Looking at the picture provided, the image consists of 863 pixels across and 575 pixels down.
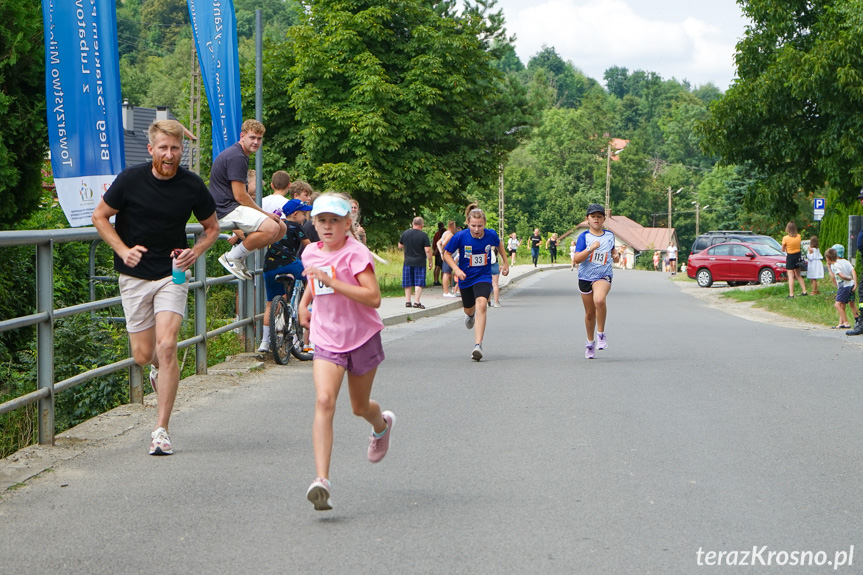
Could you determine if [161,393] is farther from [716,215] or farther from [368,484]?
[716,215]

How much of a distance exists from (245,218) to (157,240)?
2956 millimetres

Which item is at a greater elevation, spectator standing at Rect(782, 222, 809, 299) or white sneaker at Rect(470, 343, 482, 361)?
spectator standing at Rect(782, 222, 809, 299)

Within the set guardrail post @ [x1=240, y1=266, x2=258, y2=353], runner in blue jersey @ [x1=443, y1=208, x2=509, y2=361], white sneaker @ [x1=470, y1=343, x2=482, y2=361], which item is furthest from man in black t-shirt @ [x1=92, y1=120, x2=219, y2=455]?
runner in blue jersey @ [x1=443, y1=208, x2=509, y2=361]

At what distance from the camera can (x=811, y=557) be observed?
459 centimetres

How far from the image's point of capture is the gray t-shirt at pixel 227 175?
31.3 ft

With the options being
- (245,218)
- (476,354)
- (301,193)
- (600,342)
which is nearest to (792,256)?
(600,342)

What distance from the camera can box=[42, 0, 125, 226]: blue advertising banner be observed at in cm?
954

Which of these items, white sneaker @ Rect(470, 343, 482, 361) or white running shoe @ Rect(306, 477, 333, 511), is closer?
white running shoe @ Rect(306, 477, 333, 511)

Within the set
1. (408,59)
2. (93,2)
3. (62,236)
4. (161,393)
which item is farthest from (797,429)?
(408,59)

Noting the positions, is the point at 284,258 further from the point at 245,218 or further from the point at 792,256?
the point at 792,256

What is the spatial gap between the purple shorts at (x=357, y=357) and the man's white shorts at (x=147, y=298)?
5.02 feet

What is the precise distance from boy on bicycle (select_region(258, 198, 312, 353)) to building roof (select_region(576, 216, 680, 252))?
97585 millimetres

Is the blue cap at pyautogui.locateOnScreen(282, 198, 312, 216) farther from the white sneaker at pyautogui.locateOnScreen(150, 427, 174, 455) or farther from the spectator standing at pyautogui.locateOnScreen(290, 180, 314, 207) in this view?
the white sneaker at pyautogui.locateOnScreen(150, 427, 174, 455)

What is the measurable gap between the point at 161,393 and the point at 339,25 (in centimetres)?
2385
